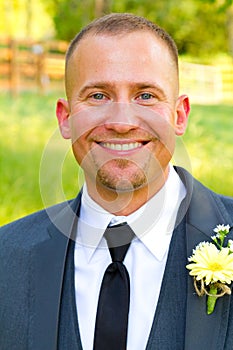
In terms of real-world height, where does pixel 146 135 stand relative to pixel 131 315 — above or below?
above

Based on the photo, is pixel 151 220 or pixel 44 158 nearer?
pixel 44 158

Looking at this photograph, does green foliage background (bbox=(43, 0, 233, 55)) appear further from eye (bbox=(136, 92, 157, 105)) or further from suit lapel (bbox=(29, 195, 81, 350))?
eye (bbox=(136, 92, 157, 105))

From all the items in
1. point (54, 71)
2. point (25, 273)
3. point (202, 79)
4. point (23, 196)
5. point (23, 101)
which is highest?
point (25, 273)

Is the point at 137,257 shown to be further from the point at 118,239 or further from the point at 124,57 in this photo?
the point at 124,57

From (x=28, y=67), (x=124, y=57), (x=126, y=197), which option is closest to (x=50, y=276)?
(x=126, y=197)

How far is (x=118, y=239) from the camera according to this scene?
2744mm

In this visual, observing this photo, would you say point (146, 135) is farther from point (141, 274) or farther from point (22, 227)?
point (22, 227)

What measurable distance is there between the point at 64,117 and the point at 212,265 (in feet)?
2.81

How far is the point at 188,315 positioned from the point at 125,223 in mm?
420

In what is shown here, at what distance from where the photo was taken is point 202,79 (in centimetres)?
2875

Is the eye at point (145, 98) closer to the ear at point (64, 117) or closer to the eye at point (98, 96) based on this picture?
the eye at point (98, 96)

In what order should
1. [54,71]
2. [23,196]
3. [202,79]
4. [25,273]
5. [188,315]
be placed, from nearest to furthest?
[188,315]
[25,273]
[23,196]
[54,71]
[202,79]

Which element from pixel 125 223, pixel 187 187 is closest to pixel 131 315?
pixel 125 223

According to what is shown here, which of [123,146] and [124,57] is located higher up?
[124,57]
